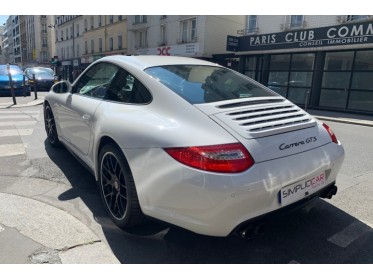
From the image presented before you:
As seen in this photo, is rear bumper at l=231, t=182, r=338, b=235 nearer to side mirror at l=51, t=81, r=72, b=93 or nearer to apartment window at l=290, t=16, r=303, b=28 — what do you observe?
side mirror at l=51, t=81, r=72, b=93

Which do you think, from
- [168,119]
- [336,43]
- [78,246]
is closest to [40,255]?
[78,246]

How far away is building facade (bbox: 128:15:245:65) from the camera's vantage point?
2306cm

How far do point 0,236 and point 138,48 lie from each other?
29135mm

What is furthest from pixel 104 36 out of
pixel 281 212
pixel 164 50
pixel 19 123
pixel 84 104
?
pixel 281 212

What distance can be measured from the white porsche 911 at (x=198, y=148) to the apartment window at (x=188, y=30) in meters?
22.0

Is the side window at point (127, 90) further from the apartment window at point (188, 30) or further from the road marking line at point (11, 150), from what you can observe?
the apartment window at point (188, 30)

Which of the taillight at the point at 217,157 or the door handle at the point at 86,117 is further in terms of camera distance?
the door handle at the point at 86,117

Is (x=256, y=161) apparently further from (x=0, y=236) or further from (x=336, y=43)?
(x=336, y=43)

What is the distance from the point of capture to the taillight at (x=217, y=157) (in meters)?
1.99

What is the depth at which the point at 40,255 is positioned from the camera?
2.30m

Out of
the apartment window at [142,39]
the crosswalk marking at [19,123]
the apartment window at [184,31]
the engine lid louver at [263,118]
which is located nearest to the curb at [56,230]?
the engine lid louver at [263,118]

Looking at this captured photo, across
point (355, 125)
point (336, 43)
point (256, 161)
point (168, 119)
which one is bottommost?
point (355, 125)

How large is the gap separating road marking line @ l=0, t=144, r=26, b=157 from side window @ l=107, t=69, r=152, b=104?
2.67m

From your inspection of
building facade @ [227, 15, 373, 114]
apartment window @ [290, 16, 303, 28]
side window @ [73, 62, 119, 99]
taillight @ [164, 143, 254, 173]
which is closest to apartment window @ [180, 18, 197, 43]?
building facade @ [227, 15, 373, 114]
